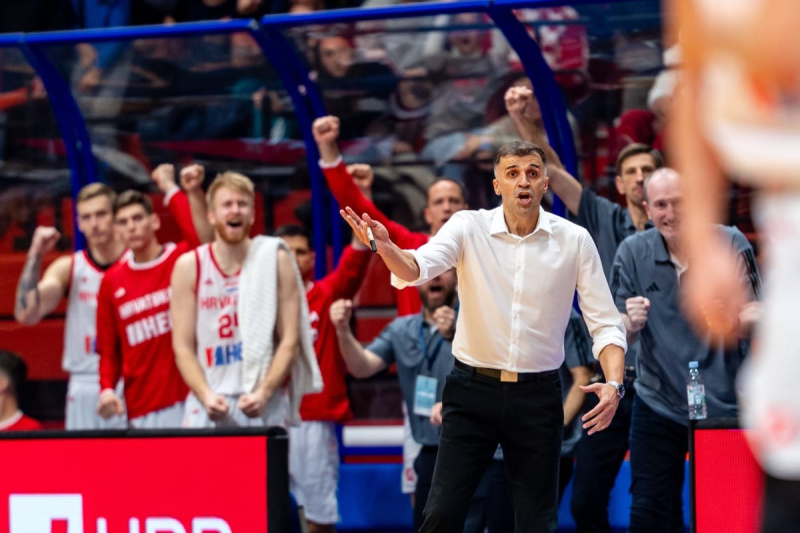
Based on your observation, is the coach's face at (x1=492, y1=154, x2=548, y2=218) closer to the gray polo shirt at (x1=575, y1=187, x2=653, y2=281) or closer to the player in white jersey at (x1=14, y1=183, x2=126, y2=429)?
the gray polo shirt at (x1=575, y1=187, x2=653, y2=281)

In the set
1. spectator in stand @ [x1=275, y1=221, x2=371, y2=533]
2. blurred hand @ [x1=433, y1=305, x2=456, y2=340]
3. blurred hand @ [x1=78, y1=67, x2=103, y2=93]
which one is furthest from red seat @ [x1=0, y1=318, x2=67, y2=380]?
blurred hand @ [x1=433, y1=305, x2=456, y2=340]

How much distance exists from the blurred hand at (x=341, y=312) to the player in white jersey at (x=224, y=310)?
0.60 feet

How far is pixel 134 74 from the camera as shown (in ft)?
22.4

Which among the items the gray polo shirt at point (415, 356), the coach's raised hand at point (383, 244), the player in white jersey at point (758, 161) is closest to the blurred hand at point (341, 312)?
the gray polo shirt at point (415, 356)

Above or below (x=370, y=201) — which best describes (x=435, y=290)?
below

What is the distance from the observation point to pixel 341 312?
596 centimetres

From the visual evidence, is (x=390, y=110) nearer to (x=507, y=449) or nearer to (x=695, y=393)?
(x=695, y=393)

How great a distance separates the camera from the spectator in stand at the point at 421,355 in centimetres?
570

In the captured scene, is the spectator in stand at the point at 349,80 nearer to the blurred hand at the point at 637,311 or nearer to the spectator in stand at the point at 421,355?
the spectator in stand at the point at 421,355

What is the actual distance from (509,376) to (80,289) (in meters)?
3.25

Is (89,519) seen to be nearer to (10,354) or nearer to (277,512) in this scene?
(277,512)

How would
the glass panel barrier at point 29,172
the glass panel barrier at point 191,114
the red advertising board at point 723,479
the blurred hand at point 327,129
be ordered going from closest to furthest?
1. the red advertising board at point 723,479
2. the blurred hand at point 327,129
3. the glass panel barrier at point 191,114
4. the glass panel barrier at point 29,172

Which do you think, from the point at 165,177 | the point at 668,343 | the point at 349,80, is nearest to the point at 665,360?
the point at 668,343

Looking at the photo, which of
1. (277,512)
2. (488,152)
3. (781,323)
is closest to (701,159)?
(781,323)
